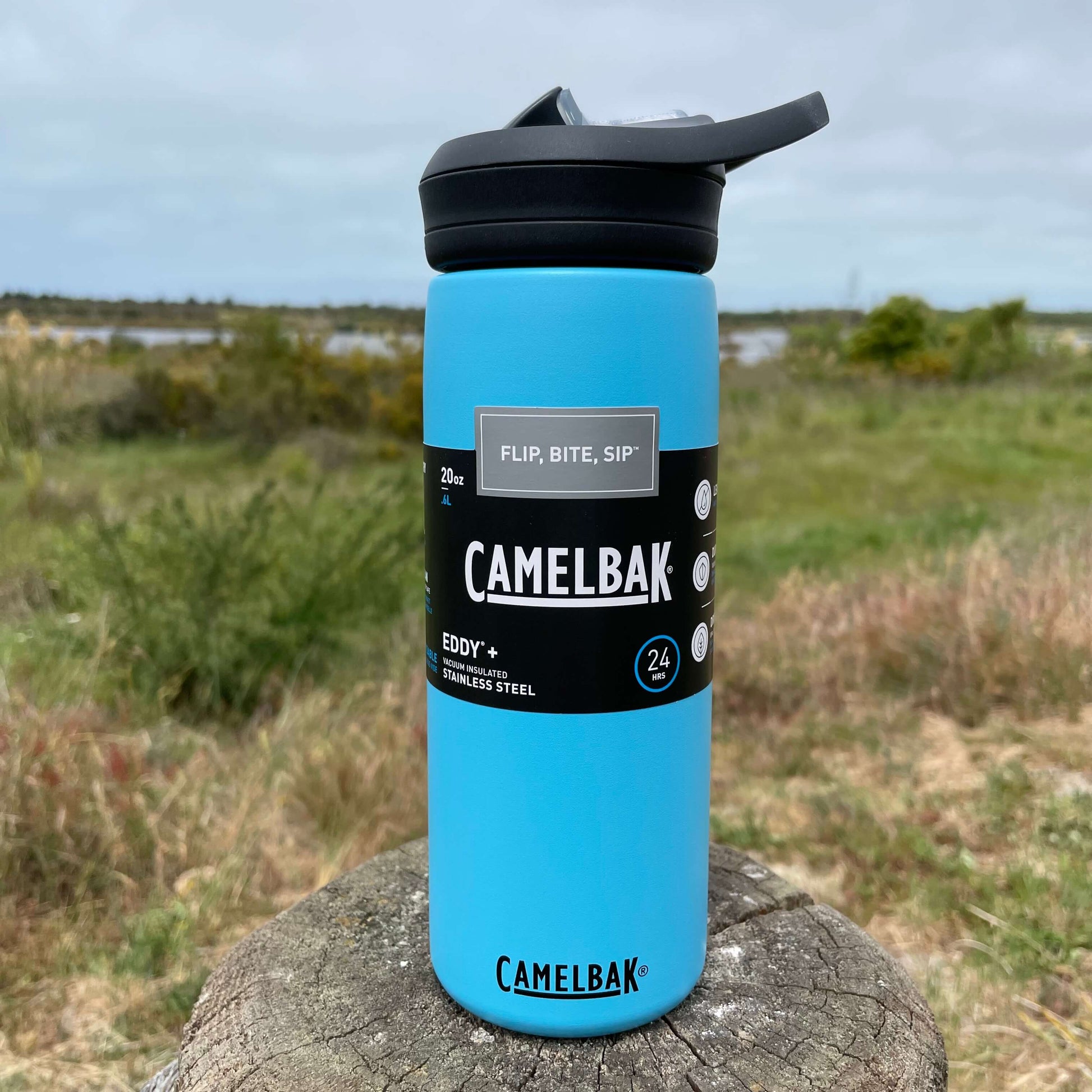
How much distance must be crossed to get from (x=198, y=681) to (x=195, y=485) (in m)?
4.89

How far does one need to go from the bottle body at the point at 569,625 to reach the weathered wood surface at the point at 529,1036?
0.23ft

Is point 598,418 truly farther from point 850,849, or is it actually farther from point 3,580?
point 3,580

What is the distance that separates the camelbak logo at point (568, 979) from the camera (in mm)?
1396

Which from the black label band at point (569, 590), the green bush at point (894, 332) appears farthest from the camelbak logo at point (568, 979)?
the green bush at point (894, 332)

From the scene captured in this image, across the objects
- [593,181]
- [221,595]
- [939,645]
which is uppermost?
[593,181]

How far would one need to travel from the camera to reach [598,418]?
1.28 metres

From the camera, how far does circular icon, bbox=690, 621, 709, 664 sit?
1421 millimetres

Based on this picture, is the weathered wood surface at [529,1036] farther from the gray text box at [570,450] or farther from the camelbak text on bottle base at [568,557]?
the gray text box at [570,450]

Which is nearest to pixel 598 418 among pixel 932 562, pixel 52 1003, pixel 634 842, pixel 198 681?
pixel 634 842

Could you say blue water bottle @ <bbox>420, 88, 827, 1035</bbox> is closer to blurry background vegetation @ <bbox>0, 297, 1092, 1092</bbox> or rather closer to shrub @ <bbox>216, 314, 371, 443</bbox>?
blurry background vegetation @ <bbox>0, 297, 1092, 1092</bbox>

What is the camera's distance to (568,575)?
1.31 m

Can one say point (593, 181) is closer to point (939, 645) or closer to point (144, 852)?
point (144, 852)

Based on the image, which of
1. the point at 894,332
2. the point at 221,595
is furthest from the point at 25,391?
the point at 894,332

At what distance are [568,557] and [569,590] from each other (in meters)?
0.05
